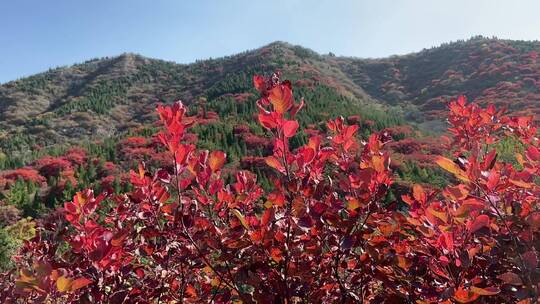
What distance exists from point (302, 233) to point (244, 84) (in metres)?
32.3

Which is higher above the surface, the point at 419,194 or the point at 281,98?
the point at 281,98

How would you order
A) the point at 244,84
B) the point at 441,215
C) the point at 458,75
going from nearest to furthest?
the point at 441,215
the point at 244,84
the point at 458,75

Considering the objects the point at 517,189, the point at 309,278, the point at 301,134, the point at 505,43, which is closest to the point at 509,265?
the point at 517,189

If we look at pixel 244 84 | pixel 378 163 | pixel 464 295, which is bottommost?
pixel 464 295

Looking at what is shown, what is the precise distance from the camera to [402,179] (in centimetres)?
1310

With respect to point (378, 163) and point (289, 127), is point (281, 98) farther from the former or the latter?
point (378, 163)

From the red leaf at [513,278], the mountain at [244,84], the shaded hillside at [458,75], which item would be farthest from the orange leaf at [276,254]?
the shaded hillside at [458,75]

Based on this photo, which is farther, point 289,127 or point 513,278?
point 289,127

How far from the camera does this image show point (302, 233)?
1.20 metres

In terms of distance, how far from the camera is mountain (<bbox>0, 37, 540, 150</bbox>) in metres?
30.0

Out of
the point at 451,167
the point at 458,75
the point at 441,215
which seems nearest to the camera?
the point at 451,167

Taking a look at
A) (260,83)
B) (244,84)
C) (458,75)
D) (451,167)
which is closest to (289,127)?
(260,83)

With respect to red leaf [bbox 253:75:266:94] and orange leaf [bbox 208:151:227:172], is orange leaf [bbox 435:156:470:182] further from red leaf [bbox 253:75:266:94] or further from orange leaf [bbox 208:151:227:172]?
orange leaf [bbox 208:151:227:172]

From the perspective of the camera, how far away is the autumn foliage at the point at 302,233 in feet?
3.65
